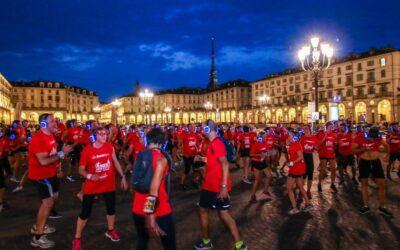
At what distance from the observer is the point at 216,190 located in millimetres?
5500

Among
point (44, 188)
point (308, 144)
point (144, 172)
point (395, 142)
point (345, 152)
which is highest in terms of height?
point (144, 172)

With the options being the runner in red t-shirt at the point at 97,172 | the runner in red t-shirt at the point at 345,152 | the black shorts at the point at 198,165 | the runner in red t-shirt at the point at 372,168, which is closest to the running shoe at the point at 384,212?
the runner in red t-shirt at the point at 372,168

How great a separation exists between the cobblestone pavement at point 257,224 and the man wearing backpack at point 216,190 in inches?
17.1

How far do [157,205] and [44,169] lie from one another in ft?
11.0

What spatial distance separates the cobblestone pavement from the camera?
5961 mm

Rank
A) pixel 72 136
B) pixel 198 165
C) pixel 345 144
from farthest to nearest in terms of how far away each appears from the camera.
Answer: pixel 72 136 → pixel 345 144 → pixel 198 165

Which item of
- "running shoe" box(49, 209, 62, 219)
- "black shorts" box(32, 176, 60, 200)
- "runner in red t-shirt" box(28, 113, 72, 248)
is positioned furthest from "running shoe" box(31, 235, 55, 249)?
"running shoe" box(49, 209, 62, 219)

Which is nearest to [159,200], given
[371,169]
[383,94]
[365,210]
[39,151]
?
[39,151]

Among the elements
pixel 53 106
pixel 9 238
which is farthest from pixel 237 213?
pixel 53 106

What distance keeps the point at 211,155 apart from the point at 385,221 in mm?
4224

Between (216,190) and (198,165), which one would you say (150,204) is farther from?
(198,165)

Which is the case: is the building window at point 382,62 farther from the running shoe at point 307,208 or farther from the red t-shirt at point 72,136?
the running shoe at point 307,208

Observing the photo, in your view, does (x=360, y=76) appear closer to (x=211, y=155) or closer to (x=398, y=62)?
(x=398, y=62)

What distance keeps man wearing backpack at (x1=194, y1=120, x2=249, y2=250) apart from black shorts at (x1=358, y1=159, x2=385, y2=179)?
4.03 metres
